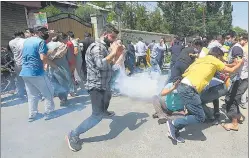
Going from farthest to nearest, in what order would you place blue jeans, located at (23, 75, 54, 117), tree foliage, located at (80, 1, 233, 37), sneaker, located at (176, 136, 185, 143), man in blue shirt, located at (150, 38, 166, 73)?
tree foliage, located at (80, 1, 233, 37), man in blue shirt, located at (150, 38, 166, 73), blue jeans, located at (23, 75, 54, 117), sneaker, located at (176, 136, 185, 143)

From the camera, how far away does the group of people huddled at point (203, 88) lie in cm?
392

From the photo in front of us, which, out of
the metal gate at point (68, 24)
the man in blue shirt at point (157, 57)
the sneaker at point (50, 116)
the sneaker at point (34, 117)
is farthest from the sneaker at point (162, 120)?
the metal gate at point (68, 24)

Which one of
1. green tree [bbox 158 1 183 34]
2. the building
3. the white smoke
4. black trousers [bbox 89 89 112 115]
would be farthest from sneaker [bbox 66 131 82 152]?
green tree [bbox 158 1 183 34]

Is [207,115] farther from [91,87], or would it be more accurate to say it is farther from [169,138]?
[91,87]

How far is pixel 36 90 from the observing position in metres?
5.29

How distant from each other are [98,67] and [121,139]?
4.02ft

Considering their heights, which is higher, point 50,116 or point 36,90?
point 36,90

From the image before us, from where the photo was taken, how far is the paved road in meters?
3.82

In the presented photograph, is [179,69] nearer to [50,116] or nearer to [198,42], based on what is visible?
[198,42]

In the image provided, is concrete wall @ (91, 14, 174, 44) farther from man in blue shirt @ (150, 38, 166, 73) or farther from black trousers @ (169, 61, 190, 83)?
black trousers @ (169, 61, 190, 83)

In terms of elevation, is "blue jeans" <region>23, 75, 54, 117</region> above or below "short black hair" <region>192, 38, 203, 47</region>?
below

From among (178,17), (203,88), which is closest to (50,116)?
(203,88)

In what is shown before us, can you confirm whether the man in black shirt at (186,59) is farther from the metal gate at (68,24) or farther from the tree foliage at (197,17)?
the tree foliage at (197,17)

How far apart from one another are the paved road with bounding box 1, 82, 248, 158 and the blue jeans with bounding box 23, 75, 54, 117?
11.4 inches
